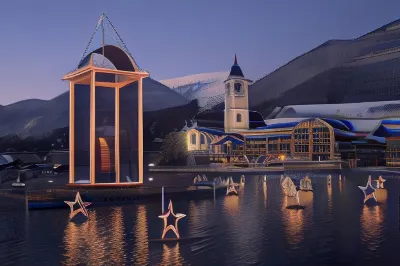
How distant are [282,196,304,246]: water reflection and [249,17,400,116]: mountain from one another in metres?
85.6

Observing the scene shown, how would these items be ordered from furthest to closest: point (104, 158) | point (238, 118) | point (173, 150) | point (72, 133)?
point (238, 118) < point (173, 150) < point (104, 158) < point (72, 133)

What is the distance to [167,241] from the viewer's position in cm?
1616

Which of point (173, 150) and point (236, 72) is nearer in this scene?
point (173, 150)

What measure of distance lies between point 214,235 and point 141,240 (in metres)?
2.80

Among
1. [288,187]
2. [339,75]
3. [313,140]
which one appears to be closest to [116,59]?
[288,187]

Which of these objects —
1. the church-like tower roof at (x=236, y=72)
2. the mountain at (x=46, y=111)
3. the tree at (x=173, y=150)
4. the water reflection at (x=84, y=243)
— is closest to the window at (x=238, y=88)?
the church-like tower roof at (x=236, y=72)

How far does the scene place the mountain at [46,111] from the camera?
126m

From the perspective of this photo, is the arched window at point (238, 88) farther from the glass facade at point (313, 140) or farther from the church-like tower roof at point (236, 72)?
the glass facade at point (313, 140)

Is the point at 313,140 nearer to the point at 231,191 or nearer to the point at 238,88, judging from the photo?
the point at 238,88

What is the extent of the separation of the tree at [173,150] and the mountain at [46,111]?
50850 millimetres

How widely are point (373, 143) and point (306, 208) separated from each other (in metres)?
50.4

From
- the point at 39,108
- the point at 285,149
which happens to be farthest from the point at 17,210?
the point at 39,108

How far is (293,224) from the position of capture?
64.1 ft

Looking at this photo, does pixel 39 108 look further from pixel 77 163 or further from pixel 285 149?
pixel 77 163
